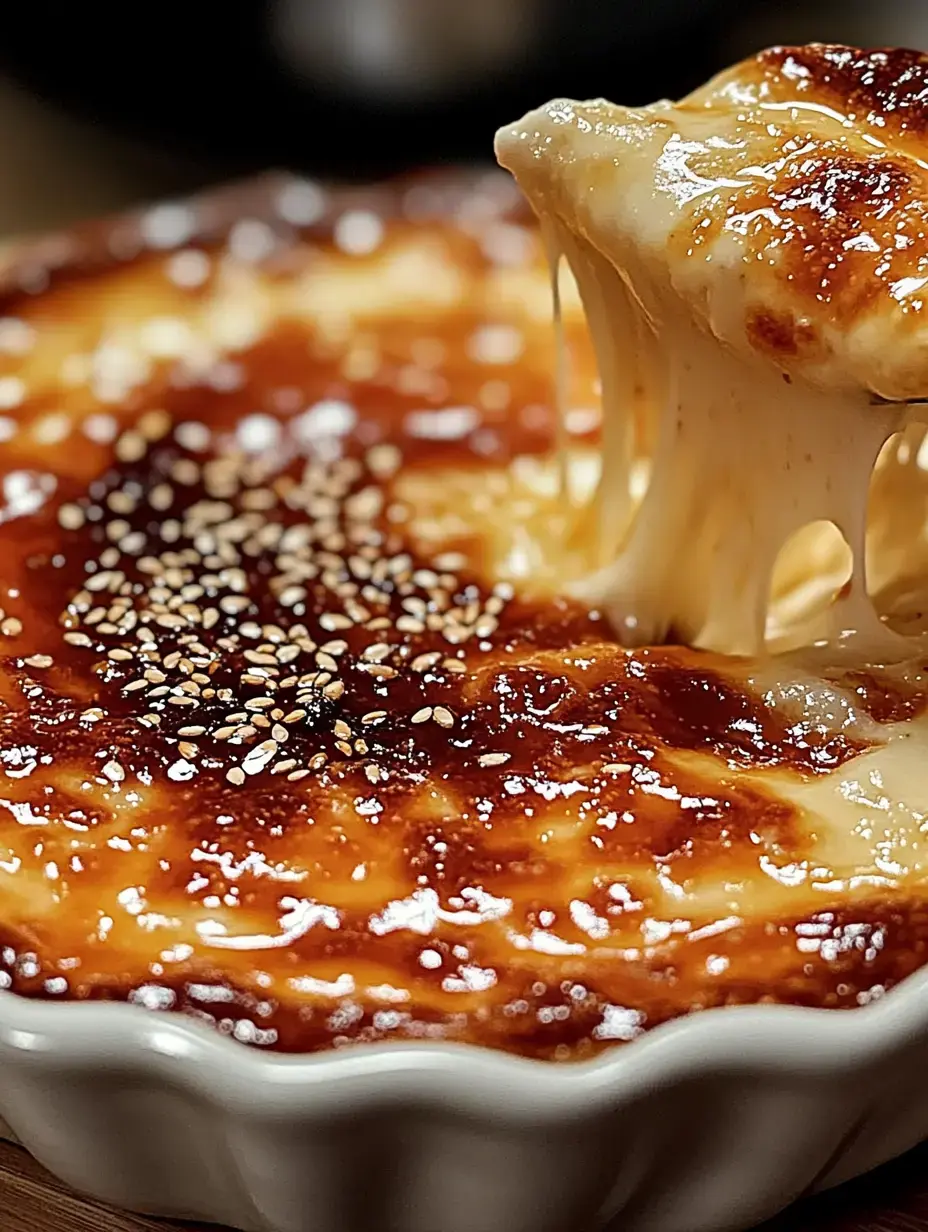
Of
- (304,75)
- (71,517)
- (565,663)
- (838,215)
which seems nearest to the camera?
(838,215)

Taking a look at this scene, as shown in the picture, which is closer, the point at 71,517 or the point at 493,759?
the point at 493,759

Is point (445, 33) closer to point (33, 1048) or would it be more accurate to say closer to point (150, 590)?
point (150, 590)

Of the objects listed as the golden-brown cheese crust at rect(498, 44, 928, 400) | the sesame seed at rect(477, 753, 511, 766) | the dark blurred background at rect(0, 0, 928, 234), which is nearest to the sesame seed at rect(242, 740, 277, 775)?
the sesame seed at rect(477, 753, 511, 766)

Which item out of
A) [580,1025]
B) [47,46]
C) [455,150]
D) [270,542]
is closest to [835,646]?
[580,1025]

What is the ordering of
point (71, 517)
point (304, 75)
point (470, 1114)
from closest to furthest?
point (470, 1114)
point (71, 517)
point (304, 75)

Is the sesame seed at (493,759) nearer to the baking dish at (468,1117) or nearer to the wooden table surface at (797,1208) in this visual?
the baking dish at (468,1117)

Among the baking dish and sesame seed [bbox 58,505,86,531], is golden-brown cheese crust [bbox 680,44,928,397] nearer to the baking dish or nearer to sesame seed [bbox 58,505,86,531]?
the baking dish

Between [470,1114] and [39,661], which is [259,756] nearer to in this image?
[39,661]

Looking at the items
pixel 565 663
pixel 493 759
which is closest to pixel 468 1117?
pixel 493 759
